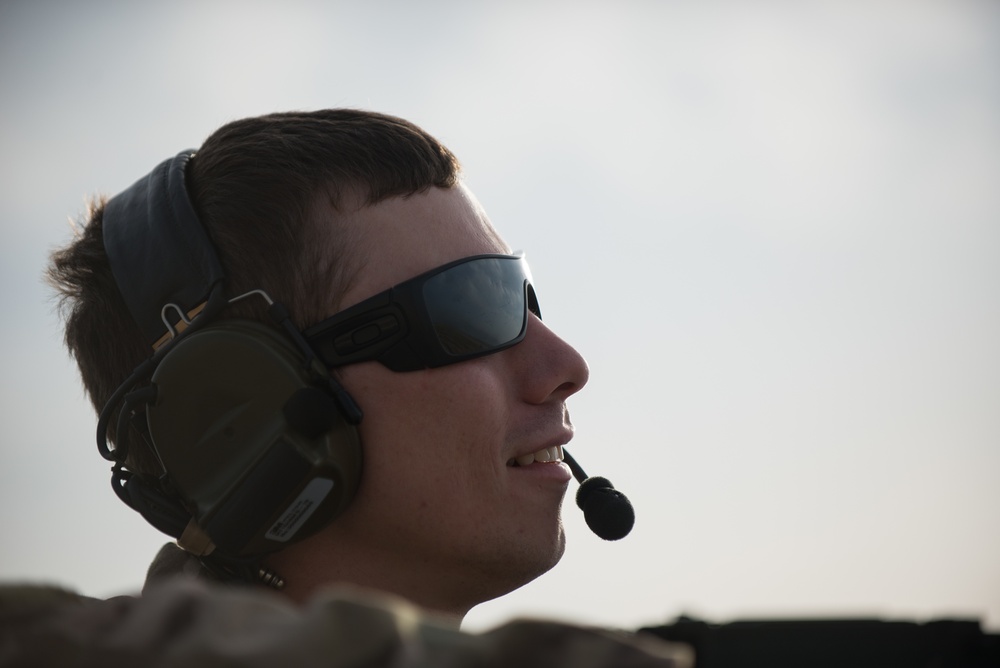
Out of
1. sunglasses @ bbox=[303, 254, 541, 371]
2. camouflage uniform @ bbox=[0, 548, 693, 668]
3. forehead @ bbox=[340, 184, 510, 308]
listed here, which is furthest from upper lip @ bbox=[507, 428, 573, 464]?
camouflage uniform @ bbox=[0, 548, 693, 668]

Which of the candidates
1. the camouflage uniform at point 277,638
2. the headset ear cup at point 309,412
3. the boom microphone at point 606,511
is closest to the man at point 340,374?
the headset ear cup at point 309,412

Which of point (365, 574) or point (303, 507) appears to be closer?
point (303, 507)

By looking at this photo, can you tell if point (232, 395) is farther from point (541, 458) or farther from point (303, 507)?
point (541, 458)

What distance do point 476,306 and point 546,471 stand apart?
18.5 inches

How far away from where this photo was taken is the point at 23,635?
1058 millimetres

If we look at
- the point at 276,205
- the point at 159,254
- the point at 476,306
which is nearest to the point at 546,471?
the point at 476,306

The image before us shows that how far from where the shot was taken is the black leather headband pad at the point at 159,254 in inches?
96.7

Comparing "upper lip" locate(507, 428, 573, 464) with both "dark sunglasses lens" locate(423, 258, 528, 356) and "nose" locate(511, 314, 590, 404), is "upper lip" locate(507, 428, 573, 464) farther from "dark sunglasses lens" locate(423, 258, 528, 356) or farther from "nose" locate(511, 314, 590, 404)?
"dark sunglasses lens" locate(423, 258, 528, 356)

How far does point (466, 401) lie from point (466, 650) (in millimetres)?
1464

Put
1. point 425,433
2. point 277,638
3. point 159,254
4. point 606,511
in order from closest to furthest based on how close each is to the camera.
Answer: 1. point 277,638
2. point 425,433
3. point 159,254
4. point 606,511

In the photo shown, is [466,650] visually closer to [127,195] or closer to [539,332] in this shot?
[539,332]

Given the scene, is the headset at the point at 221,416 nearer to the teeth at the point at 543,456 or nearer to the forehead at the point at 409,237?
the forehead at the point at 409,237

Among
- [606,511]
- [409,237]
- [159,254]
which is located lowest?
[606,511]

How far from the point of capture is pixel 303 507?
226 cm
